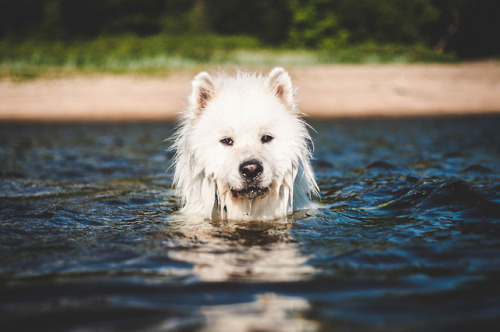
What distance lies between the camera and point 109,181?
7.48 metres

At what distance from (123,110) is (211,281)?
17490 millimetres

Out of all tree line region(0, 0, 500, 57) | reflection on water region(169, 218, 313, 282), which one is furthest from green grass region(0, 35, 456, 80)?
reflection on water region(169, 218, 313, 282)

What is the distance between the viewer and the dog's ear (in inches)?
186

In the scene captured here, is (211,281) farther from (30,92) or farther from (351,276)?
(30,92)

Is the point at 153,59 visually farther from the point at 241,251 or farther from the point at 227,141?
the point at 241,251

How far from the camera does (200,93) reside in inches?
185

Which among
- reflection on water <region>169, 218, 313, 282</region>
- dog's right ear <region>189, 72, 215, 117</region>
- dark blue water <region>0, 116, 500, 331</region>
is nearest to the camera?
dark blue water <region>0, 116, 500, 331</region>

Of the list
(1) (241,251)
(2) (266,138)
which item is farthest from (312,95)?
(1) (241,251)

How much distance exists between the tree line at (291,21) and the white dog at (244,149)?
2933 cm

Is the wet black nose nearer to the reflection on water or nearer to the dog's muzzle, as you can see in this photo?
the dog's muzzle

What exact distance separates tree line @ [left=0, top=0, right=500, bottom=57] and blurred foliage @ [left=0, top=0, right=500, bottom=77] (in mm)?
89

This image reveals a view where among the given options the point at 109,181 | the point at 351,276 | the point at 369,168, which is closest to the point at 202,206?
the point at 351,276

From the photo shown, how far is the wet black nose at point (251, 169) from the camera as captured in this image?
404cm

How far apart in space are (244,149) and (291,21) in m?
44.5
